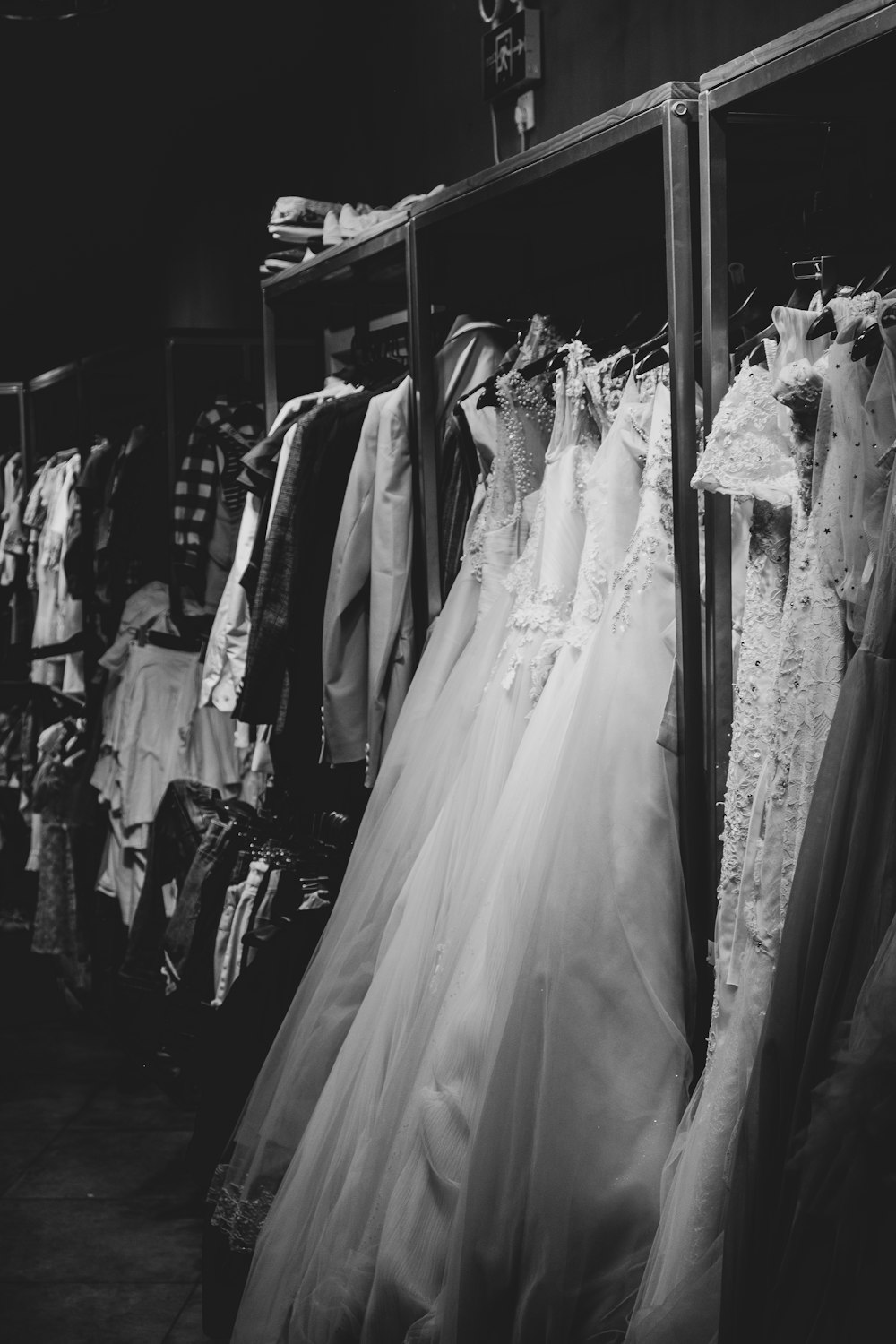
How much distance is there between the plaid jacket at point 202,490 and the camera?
4.11 m

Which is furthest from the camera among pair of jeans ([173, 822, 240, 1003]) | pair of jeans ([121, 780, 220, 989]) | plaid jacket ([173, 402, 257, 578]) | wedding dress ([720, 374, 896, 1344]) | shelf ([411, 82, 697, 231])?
plaid jacket ([173, 402, 257, 578])

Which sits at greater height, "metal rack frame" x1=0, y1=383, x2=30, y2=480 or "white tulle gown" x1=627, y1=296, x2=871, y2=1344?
Result: "metal rack frame" x1=0, y1=383, x2=30, y2=480

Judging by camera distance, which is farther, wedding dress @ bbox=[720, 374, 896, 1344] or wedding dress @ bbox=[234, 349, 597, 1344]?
wedding dress @ bbox=[234, 349, 597, 1344]

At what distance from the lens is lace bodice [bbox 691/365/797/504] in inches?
73.7

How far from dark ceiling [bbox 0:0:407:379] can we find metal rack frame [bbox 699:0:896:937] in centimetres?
212

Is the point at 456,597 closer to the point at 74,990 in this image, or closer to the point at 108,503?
the point at 108,503

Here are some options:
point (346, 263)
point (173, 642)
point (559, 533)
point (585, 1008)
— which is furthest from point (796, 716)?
point (173, 642)

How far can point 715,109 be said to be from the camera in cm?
198

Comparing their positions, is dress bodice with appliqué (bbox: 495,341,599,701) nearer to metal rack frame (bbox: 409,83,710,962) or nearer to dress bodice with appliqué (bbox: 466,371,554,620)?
dress bodice with appliqué (bbox: 466,371,554,620)

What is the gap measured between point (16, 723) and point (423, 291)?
3.58m

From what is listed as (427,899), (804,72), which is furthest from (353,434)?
(804,72)

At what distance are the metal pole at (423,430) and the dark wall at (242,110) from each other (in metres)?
0.33

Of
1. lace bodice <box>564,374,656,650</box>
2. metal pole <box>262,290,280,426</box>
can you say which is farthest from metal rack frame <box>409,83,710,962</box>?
metal pole <box>262,290,280,426</box>

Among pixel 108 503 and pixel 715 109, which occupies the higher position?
pixel 715 109
